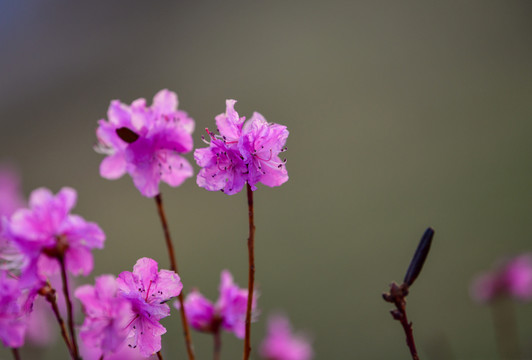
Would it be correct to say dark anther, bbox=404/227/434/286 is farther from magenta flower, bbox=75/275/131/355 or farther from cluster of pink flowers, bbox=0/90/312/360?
magenta flower, bbox=75/275/131/355

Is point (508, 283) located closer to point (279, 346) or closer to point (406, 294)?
point (279, 346)

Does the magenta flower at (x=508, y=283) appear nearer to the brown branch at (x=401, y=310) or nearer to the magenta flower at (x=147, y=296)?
the brown branch at (x=401, y=310)

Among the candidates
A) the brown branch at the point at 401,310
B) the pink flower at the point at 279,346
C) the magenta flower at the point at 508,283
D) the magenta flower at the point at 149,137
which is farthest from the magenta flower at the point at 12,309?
the magenta flower at the point at 508,283

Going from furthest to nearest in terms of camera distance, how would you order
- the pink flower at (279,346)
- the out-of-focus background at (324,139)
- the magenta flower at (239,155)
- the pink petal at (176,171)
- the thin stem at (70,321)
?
the out-of-focus background at (324,139) < the pink flower at (279,346) < the pink petal at (176,171) < the magenta flower at (239,155) < the thin stem at (70,321)

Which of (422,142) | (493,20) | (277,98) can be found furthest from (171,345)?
(493,20)

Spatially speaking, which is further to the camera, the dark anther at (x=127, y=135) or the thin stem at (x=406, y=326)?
the dark anther at (x=127, y=135)

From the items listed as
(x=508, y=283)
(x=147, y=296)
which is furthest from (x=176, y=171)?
(x=508, y=283)
